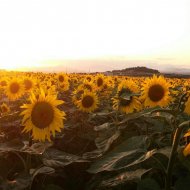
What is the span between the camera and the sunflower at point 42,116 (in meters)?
4.99

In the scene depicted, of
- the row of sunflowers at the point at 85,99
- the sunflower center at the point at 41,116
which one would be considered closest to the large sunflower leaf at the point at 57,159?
the row of sunflowers at the point at 85,99

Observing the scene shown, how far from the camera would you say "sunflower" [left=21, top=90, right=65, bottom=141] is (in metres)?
4.99

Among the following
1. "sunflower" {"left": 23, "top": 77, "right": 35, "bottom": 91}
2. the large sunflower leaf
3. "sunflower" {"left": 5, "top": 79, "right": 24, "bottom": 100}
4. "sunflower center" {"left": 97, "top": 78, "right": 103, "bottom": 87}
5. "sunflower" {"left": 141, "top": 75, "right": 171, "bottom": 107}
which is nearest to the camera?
the large sunflower leaf

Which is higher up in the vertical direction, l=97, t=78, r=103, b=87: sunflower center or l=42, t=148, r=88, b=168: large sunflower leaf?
l=97, t=78, r=103, b=87: sunflower center

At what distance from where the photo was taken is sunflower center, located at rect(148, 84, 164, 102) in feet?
25.7

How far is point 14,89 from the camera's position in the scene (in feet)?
36.0

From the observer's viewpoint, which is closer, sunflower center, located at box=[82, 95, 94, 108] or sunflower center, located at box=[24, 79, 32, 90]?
sunflower center, located at box=[82, 95, 94, 108]

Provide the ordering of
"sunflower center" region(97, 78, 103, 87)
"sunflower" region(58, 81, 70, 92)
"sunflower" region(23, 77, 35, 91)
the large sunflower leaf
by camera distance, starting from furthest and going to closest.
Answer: "sunflower" region(58, 81, 70, 92), "sunflower center" region(97, 78, 103, 87), "sunflower" region(23, 77, 35, 91), the large sunflower leaf

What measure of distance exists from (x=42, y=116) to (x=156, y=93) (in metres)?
3.26

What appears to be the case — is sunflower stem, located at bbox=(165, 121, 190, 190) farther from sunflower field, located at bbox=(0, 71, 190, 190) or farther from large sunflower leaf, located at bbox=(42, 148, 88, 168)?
large sunflower leaf, located at bbox=(42, 148, 88, 168)

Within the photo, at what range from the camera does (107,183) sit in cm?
345

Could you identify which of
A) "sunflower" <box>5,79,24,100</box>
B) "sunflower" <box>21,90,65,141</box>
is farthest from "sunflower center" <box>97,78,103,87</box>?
"sunflower" <box>21,90,65,141</box>

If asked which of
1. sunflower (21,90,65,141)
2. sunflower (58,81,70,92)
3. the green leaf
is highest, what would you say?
sunflower (21,90,65,141)

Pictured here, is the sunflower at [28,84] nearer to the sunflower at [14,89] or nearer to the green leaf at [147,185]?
the sunflower at [14,89]
